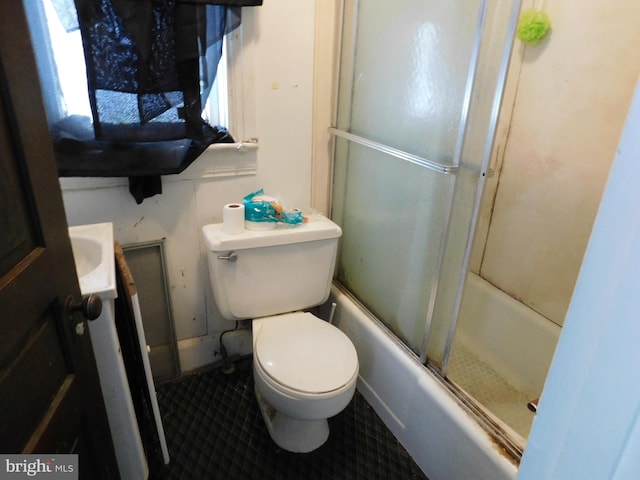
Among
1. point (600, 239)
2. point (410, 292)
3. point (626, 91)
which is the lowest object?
point (410, 292)

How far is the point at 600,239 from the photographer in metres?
0.40

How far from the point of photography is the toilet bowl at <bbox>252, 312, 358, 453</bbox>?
53.1 inches

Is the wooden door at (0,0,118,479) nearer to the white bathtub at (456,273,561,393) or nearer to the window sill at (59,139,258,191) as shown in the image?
the window sill at (59,139,258,191)

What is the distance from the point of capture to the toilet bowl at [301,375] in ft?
4.42

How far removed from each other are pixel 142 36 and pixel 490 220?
1588 mm

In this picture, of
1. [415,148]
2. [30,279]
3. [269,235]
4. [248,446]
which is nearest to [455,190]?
[415,148]

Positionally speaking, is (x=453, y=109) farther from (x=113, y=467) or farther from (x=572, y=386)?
(x=113, y=467)

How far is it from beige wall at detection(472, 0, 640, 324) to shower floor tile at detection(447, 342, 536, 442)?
1.11 ft

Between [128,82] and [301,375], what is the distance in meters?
1.09

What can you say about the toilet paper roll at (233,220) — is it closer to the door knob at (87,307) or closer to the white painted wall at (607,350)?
the door knob at (87,307)

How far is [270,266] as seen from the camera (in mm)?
1655

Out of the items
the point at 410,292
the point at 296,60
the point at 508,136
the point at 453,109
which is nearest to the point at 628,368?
the point at 453,109

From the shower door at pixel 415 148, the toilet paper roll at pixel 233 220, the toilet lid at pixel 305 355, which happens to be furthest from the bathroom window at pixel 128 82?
the toilet lid at pixel 305 355

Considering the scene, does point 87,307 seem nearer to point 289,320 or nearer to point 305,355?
point 305,355
